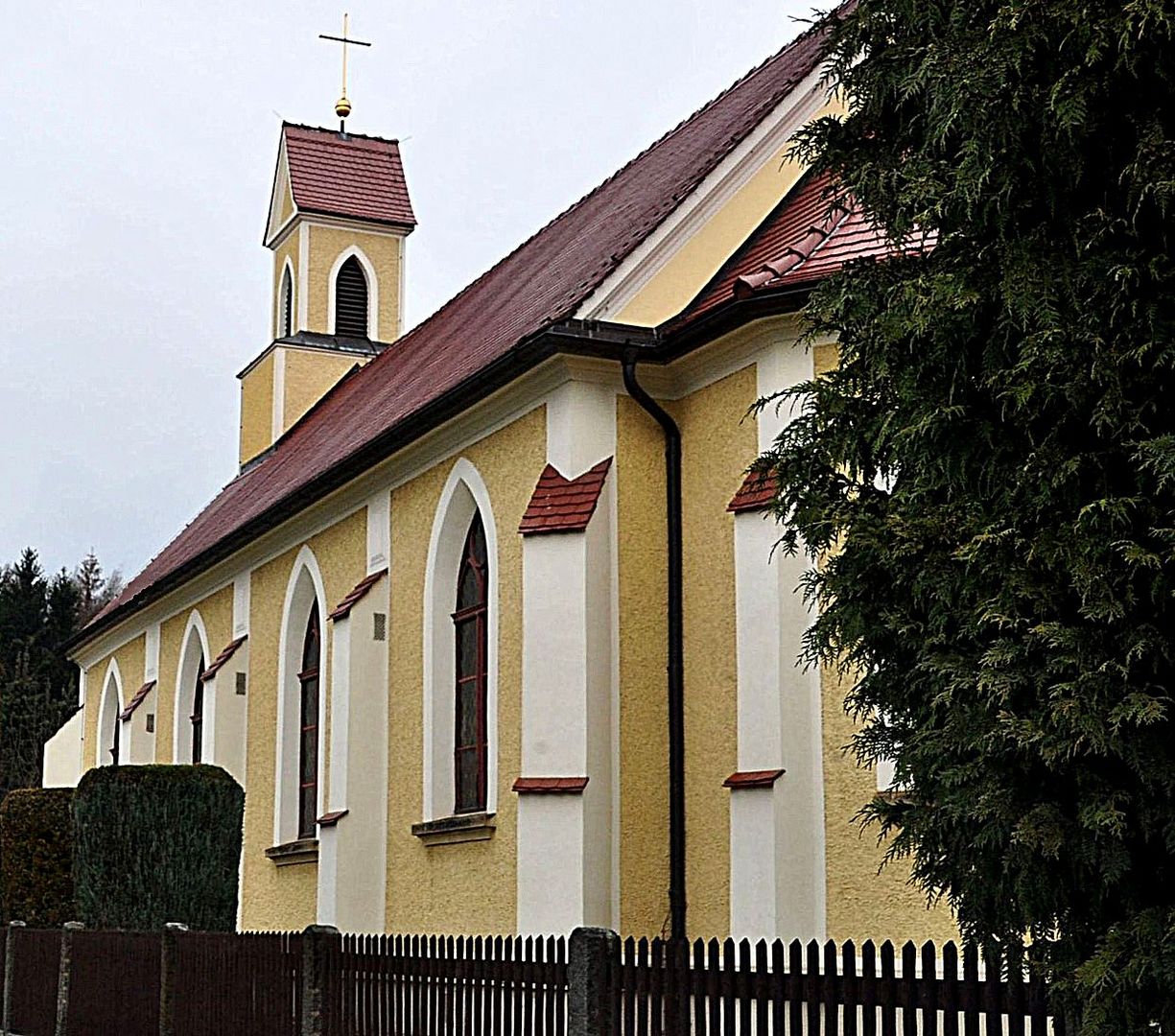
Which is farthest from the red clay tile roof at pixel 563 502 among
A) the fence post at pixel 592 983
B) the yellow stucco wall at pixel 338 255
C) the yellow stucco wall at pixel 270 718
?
the yellow stucco wall at pixel 338 255

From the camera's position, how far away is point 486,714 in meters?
15.9

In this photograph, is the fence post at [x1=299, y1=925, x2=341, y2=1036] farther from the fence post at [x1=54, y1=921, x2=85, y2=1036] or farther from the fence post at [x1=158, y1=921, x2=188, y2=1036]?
the fence post at [x1=54, y1=921, x2=85, y2=1036]

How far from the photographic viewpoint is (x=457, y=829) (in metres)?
15.6

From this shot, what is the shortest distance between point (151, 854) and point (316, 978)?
21.1 feet

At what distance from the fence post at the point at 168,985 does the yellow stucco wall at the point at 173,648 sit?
11.0 metres

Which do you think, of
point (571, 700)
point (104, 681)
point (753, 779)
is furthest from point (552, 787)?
point (104, 681)

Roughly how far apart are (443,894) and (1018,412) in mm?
11206

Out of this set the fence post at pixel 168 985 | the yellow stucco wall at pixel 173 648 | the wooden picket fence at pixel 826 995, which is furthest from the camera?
the yellow stucco wall at pixel 173 648

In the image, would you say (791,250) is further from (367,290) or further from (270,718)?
(367,290)

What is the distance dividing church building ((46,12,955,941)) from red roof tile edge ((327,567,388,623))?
47 mm

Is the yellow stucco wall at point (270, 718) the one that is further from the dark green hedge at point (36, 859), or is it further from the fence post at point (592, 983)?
the fence post at point (592, 983)

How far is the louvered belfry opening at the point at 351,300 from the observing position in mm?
30406

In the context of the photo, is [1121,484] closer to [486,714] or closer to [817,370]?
[817,370]

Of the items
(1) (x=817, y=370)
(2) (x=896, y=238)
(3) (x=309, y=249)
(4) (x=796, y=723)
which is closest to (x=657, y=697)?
(4) (x=796, y=723)
